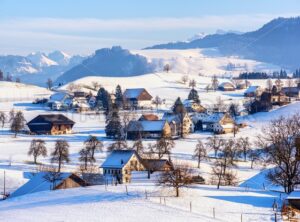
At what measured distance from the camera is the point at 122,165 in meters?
46.6

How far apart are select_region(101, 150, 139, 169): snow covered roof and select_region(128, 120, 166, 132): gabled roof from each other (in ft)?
87.7

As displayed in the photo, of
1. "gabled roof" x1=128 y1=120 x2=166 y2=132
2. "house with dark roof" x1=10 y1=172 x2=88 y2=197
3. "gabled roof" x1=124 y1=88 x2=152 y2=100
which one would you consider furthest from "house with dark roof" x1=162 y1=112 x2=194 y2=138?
"house with dark roof" x1=10 y1=172 x2=88 y2=197

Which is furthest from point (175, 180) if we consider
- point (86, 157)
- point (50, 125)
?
point (50, 125)

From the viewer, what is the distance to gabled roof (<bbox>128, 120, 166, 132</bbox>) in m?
75.6

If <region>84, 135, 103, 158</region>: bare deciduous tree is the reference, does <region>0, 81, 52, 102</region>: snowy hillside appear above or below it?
above

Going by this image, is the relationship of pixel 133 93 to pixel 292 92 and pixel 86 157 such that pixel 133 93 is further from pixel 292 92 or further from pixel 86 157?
pixel 86 157

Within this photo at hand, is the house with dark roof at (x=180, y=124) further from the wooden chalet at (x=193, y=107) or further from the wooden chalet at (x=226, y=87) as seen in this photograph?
the wooden chalet at (x=226, y=87)

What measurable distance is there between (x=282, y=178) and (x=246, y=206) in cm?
765

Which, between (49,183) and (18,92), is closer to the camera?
(49,183)

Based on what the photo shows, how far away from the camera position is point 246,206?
28391 millimetres

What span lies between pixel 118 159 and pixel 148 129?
29.5 metres

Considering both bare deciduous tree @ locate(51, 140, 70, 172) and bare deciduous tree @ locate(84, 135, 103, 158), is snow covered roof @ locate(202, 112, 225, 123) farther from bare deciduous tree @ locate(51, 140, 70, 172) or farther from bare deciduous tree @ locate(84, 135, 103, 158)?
bare deciduous tree @ locate(51, 140, 70, 172)

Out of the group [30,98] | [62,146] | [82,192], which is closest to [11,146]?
[62,146]

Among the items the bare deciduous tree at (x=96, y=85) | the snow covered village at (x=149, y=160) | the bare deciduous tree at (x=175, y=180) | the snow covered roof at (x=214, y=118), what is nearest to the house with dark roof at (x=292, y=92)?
the snow covered village at (x=149, y=160)
